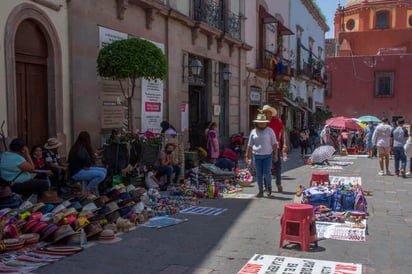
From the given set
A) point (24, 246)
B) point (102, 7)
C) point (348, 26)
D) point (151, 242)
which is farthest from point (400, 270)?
point (348, 26)

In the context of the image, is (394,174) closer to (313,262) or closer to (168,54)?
(168,54)

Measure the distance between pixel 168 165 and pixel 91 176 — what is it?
257cm

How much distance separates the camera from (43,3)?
27.3 feet

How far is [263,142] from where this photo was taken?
9.13 metres

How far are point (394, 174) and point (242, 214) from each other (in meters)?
7.41

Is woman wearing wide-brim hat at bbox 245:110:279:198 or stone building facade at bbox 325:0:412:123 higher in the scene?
stone building facade at bbox 325:0:412:123

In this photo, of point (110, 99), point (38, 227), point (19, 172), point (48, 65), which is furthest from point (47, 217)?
point (110, 99)

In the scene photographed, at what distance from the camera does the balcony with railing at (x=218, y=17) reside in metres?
15.2

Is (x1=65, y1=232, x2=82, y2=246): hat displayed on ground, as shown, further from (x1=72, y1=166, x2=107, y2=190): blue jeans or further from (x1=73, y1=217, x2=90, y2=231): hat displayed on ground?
(x1=72, y1=166, x2=107, y2=190): blue jeans

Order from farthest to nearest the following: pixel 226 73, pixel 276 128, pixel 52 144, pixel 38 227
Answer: pixel 226 73 < pixel 276 128 < pixel 52 144 < pixel 38 227

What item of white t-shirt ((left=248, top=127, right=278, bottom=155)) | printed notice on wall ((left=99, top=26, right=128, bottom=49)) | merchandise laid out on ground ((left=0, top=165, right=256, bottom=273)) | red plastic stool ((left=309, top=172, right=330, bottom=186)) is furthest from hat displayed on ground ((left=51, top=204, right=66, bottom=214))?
red plastic stool ((left=309, top=172, right=330, bottom=186))

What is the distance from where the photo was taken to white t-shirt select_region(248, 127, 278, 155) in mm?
9125

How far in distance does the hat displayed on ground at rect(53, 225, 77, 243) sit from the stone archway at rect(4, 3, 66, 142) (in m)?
2.43

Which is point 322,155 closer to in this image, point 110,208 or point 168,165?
point 168,165
